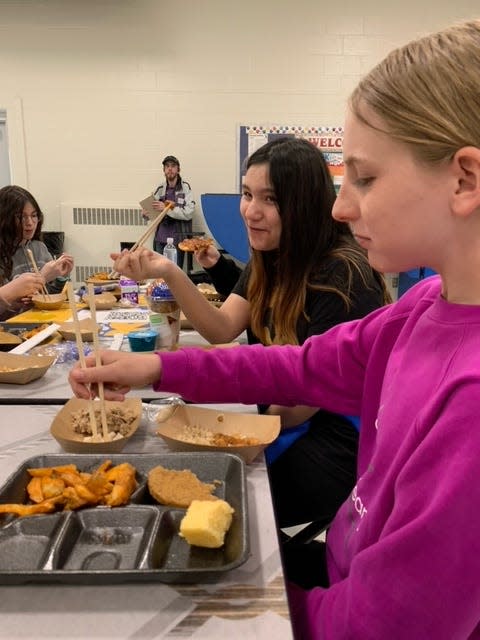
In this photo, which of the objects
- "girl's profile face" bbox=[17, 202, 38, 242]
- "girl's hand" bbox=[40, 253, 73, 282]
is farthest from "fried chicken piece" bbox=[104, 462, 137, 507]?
"girl's profile face" bbox=[17, 202, 38, 242]

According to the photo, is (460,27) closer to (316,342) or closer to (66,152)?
(316,342)

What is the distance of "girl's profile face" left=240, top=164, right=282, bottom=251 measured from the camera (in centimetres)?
164

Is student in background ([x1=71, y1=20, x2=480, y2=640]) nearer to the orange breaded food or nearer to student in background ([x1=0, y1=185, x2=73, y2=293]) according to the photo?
the orange breaded food

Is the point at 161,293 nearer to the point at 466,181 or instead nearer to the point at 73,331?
the point at 73,331

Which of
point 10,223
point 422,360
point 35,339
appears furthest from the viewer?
point 10,223

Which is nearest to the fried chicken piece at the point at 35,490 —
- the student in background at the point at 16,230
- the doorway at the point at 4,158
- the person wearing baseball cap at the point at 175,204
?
the student in background at the point at 16,230

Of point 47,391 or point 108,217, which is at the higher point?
point 108,217

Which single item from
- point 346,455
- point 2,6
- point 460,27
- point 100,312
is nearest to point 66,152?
point 2,6

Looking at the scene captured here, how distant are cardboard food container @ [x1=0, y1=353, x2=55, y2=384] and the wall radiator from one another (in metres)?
4.01

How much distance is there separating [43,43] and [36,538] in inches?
215

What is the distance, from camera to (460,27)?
26.1 inches

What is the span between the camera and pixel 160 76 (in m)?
5.30

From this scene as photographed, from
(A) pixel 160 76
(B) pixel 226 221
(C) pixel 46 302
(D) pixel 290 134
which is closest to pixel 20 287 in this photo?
(C) pixel 46 302

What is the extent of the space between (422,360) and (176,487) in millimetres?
450
